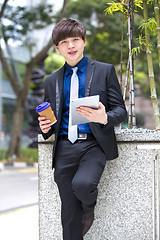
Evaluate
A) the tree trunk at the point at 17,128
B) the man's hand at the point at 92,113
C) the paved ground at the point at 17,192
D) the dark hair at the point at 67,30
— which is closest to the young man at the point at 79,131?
the dark hair at the point at 67,30

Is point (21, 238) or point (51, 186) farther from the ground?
point (51, 186)

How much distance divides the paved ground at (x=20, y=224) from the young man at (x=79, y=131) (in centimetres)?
149

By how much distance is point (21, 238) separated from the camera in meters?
3.70

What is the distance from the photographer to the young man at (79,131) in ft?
7.60

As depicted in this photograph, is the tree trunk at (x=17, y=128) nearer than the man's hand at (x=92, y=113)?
No

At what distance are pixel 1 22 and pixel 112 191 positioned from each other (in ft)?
34.1

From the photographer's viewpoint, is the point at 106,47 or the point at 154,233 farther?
the point at 106,47

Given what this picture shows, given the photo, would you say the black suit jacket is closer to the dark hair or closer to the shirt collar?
the shirt collar

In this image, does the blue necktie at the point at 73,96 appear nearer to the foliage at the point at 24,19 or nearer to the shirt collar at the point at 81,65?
the shirt collar at the point at 81,65

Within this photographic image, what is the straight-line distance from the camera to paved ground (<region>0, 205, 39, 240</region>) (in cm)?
378

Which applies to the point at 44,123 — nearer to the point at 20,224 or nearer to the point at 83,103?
the point at 83,103

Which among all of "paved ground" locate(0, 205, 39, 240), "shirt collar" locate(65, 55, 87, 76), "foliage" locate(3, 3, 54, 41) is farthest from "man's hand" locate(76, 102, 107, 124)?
"foliage" locate(3, 3, 54, 41)

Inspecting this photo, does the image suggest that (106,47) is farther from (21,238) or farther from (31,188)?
(21,238)

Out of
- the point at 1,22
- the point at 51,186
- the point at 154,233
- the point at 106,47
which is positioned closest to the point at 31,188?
the point at 51,186
